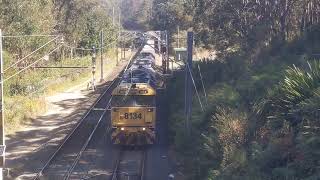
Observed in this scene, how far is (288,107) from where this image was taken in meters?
14.3

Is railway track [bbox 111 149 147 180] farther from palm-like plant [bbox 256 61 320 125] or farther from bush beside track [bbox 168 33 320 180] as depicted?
palm-like plant [bbox 256 61 320 125]

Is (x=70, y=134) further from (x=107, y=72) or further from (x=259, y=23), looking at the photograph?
(x=107, y=72)

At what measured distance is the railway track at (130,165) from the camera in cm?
2002

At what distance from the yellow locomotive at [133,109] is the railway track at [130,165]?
3.01 ft

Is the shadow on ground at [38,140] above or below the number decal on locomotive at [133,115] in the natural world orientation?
below

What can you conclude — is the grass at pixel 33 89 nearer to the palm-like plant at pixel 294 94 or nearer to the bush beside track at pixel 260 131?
the bush beside track at pixel 260 131

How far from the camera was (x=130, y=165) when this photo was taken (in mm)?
21594

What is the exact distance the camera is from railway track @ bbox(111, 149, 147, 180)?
20.0 m

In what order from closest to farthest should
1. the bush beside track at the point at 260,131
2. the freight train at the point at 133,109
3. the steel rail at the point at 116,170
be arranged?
the bush beside track at the point at 260,131 < the steel rail at the point at 116,170 < the freight train at the point at 133,109

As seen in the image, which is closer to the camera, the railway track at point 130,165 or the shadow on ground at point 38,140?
the railway track at point 130,165

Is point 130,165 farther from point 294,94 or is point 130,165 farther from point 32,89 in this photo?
point 32,89

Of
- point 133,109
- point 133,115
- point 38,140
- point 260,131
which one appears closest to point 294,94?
point 260,131

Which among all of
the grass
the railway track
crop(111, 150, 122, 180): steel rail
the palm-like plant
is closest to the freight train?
the railway track

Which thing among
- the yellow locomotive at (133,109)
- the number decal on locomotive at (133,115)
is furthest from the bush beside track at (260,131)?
the number decal on locomotive at (133,115)
